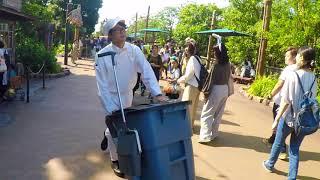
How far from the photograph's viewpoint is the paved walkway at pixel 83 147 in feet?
19.2

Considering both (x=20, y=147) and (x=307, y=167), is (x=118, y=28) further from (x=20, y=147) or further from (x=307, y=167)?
(x=307, y=167)

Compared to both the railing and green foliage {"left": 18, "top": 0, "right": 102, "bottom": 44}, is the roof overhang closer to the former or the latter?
green foliage {"left": 18, "top": 0, "right": 102, "bottom": 44}

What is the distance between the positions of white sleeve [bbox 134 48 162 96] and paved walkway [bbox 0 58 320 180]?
1457mm

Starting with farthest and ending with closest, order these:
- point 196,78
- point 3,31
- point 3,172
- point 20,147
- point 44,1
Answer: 1. point 44,1
2. point 3,31
3. point 196,78
4. point 20,147
5. point 3,172

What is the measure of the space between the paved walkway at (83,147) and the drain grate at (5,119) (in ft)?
0.25

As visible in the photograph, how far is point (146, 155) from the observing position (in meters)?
3.81

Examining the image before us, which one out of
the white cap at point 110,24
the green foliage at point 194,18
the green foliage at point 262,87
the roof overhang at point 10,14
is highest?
the green foliage at point 194,18

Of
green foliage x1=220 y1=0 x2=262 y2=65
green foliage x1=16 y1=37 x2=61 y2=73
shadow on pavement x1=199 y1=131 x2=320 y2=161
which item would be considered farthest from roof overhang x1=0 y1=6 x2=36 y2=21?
green foliage x1=220 y1=0 x2=262 y2=65

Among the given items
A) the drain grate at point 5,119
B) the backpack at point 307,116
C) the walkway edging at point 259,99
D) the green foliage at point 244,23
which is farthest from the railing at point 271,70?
the backpack at point 307,116

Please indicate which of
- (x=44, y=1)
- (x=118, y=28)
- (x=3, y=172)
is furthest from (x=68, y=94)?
(x=44, y=1)

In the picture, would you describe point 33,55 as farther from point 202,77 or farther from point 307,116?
point 307,116

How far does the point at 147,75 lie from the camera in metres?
4.87

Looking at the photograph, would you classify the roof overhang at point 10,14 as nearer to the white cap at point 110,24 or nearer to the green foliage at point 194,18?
the white cap at point 110,24

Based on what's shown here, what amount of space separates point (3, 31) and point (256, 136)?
11.1 metres
